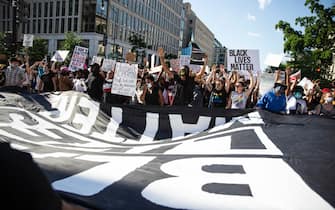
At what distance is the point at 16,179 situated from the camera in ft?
2.62

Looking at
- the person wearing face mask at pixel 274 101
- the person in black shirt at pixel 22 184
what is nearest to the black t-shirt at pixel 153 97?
the person wearing face mask at pixel 274 101

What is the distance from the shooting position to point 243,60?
749 centimetres

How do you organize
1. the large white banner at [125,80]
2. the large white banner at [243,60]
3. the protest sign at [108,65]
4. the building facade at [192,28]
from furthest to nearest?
the building facade at [192,28], the protest sign at [108,65], the large white banner at [243,60], the large white banner at [125,80]

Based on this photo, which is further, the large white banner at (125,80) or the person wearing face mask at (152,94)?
the large white banner at (125,80)

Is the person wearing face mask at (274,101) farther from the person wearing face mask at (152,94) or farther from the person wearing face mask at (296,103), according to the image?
the person wearing face mask at (152,94)

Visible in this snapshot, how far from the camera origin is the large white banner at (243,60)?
7.37 metres

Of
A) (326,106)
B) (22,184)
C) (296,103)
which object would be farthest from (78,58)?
(22,184)

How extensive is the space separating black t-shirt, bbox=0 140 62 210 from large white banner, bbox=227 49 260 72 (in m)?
7.03

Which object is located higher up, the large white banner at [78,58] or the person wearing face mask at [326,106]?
the large white banner at [78,58]

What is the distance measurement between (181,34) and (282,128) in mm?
108111

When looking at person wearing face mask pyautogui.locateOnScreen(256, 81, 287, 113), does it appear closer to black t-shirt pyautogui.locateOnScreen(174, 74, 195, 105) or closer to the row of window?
black t-shirt pyautogui.locateOnScreen(174, 74, 195, 105)

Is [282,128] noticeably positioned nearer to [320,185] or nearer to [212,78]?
[320,185]

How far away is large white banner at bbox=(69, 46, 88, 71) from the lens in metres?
9.45

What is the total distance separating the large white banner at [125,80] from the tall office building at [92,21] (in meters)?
41.1
